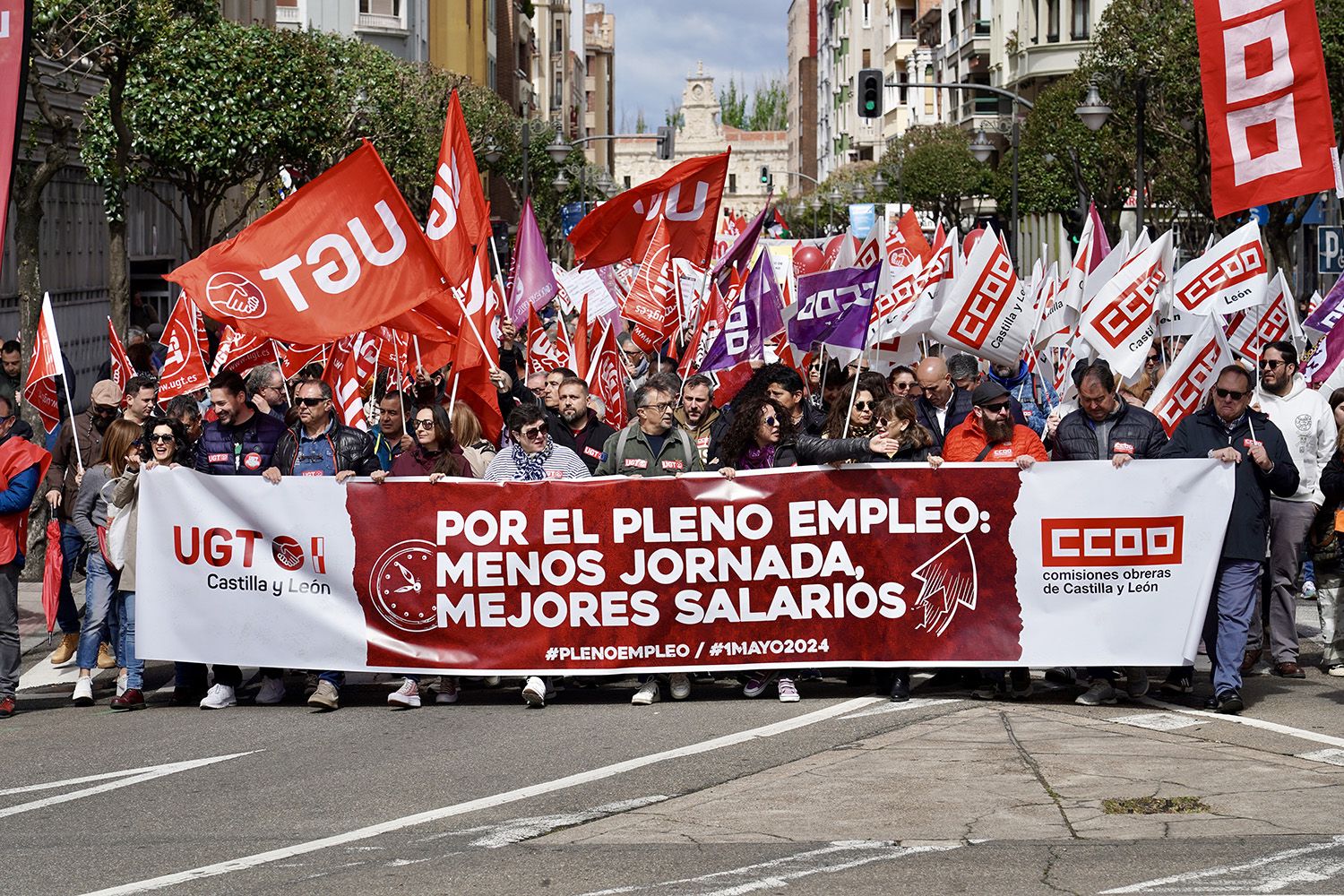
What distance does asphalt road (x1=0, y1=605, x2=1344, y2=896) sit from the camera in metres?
6.78

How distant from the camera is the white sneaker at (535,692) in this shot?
1033 centimetres

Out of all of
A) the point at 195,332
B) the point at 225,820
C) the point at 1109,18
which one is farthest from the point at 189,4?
the point at 1109,18

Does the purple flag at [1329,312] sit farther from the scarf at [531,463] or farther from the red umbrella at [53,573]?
the red umbrella at [53,573]

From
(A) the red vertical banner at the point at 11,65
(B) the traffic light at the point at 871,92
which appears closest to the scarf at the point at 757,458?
(A) the red vertical banner at the point at 11,65

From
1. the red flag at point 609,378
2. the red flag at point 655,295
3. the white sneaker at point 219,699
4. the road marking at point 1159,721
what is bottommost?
the road marking at point 1159,721

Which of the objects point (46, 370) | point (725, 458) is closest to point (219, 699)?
point (725, 458)

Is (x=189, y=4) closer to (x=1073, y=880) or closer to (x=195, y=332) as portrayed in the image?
(x=195, y=332)

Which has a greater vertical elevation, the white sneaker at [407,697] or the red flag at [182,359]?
the red flag at [182,359]

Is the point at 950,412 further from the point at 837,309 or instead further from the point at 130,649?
the point at 130,649

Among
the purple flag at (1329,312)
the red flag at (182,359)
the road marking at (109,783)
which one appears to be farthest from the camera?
the red flag at (182,359)

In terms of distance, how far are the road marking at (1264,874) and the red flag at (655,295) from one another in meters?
10.9

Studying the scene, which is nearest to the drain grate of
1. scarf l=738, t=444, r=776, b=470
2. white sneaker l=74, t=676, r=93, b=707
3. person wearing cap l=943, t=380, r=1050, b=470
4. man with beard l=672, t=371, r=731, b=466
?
person wearing cap l=943, t=380, r=1050, b=470

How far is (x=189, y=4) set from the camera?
22.2 meters

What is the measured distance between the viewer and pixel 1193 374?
12.3 metres
